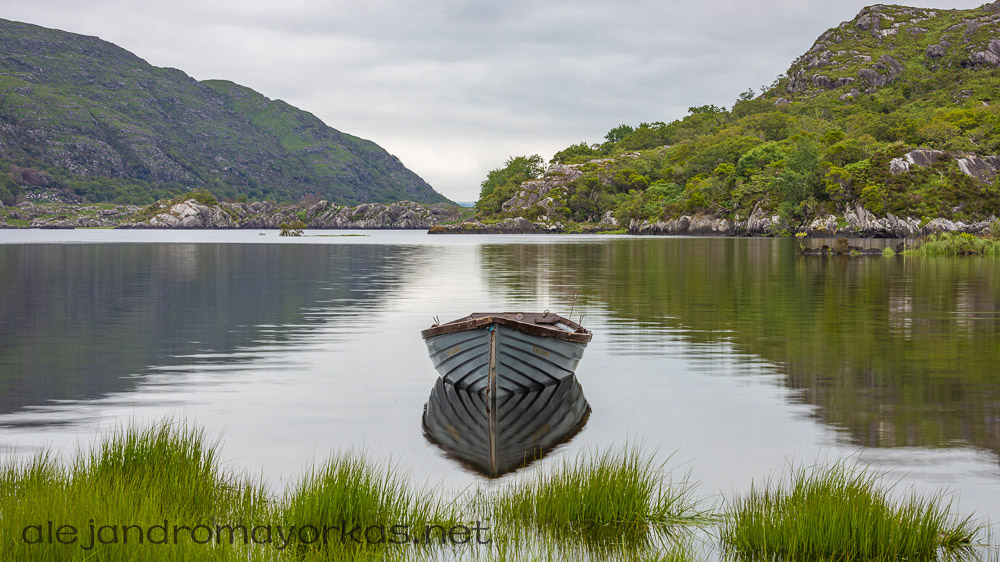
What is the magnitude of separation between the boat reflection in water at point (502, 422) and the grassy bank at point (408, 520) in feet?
7.53

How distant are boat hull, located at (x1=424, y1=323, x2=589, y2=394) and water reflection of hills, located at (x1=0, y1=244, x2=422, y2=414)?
7.08m

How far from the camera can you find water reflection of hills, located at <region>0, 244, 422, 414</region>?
63.1 feet

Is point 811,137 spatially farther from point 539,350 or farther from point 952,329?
point 539,350

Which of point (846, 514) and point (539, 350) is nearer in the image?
point (846, 514)

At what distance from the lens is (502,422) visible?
47.3ft

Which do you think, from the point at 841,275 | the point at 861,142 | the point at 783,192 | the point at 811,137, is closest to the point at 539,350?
the point at 841,275

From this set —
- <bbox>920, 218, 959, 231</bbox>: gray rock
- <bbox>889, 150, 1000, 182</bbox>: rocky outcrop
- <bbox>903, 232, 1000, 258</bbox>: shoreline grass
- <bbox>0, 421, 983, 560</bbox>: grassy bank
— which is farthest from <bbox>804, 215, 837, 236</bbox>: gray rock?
<bbox>0, 421, 983, 560</bbox>: grassy bank

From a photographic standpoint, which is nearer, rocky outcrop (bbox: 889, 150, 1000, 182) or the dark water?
the dark water

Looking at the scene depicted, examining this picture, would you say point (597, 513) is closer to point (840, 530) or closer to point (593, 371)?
point (840, 530)

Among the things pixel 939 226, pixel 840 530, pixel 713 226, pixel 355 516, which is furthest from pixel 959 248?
pixel 713 226

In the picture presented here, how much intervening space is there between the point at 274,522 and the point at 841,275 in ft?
161

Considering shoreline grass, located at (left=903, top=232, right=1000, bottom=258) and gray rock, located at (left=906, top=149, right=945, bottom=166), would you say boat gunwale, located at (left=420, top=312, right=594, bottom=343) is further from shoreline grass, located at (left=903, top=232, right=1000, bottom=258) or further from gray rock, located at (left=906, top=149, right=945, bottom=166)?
gray rock, located at (left=906, top=149, right=945, bottom=166)

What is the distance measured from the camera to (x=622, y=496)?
9.15m

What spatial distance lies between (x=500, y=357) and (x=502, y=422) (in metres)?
1.76
